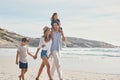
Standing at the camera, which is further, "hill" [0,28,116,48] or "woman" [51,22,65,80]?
"hill" [0,28,116,48]

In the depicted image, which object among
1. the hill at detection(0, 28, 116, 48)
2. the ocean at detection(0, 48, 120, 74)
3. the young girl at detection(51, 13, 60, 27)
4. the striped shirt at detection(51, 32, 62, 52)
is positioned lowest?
the ocean at detection(0, 48, 120, 74)

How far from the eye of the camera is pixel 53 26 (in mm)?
12258

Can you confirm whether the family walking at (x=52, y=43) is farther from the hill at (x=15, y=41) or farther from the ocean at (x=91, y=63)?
the hill at (x=15, y=41)

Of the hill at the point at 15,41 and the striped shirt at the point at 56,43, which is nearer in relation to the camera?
the striped shirt at the point at 56,43

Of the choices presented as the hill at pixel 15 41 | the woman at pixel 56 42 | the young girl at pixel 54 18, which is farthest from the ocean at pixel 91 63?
the hill at pixel 15 41

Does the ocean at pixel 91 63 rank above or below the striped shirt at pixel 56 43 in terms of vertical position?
below

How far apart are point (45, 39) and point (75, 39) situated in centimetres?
15236

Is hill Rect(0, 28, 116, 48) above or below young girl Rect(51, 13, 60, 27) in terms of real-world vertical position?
above

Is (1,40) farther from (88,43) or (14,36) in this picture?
(88,43)

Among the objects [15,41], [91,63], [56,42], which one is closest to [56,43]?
[56,42]

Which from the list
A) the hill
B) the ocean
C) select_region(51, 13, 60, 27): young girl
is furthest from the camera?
the hill

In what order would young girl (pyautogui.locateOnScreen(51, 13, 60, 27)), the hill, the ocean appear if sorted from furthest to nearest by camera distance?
1. the hill
2. the ocean
3. young girl (pyautogui.locateOnScreen(51, 13, 60, 27))

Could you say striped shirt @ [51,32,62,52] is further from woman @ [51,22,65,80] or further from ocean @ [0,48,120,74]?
ocean @ [0,48,120,74]

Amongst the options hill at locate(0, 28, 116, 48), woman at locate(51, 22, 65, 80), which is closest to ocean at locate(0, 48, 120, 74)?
woman at locate(51, 22, 65, 80)
